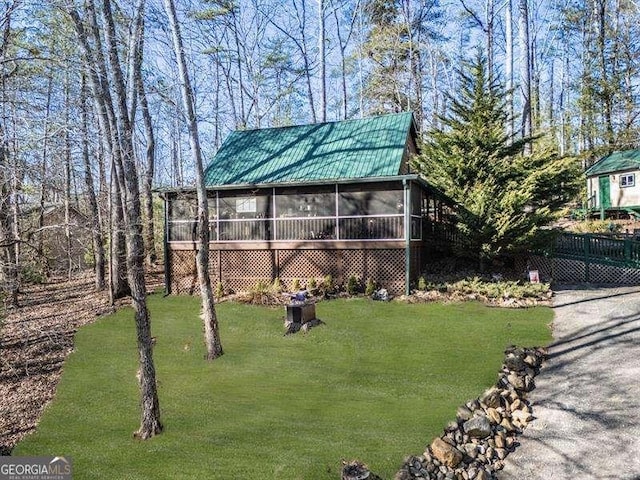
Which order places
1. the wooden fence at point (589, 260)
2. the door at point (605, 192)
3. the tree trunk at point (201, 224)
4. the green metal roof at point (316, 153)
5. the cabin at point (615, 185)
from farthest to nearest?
1. the door at point (605, 192)
2. the cabin at point (615, 185)
3. the green metal roof at point (316, 153)
4. the wooden fence at point (589, 260)
5. the tree trunk at point (201, 224)

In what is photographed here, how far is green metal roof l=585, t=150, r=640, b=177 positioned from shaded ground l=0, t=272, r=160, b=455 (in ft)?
80.9

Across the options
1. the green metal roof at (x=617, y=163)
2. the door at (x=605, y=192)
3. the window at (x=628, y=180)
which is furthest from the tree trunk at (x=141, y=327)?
the door at (x=605, y=192)

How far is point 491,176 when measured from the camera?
1398 centimetres

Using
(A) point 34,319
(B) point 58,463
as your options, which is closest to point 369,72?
(A) point 34,319

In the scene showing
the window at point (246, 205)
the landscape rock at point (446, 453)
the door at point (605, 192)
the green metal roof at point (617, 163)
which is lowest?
the landscape rock at point (446, 453)

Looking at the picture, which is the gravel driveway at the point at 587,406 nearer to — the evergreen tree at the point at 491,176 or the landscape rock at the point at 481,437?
the landscape rock at the point at 481,437

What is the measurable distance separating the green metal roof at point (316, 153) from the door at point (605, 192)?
15.4 metres

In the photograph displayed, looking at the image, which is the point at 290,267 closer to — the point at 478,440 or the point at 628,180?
the point at 478,440

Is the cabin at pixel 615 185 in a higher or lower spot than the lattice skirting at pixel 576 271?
higher

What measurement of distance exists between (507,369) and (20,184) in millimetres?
7874

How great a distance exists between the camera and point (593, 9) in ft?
93.8

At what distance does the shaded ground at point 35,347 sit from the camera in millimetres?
6770

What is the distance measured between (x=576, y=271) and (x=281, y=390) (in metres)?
11.7

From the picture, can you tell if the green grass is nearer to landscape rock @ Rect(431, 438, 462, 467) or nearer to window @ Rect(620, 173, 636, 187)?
landscape rock @ Rect(431, 438, 462, 467)
